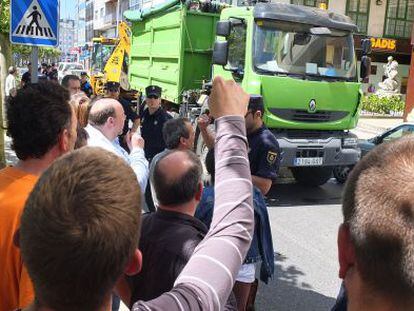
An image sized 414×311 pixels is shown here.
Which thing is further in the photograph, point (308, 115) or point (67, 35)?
point (67, 35)

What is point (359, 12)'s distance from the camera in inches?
1188

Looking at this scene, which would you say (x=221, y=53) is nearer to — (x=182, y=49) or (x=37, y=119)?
(x=182, y=49)

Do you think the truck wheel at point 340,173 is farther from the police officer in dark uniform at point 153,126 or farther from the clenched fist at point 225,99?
the clenched fist at point 225,99

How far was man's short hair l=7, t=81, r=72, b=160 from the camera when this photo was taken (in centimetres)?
218

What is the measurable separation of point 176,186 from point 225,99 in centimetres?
104

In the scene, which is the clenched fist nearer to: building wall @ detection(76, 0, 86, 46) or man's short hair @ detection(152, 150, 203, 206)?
man's short hair @ detection(152, 150, 203, 206)

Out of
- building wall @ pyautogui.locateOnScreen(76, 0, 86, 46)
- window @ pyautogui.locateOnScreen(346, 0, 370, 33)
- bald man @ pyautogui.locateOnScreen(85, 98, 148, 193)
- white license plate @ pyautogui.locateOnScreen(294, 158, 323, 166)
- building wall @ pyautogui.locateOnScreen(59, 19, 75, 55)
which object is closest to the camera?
bald man @ pyautogui.locateOnScreen(85, 98, 148, 193)

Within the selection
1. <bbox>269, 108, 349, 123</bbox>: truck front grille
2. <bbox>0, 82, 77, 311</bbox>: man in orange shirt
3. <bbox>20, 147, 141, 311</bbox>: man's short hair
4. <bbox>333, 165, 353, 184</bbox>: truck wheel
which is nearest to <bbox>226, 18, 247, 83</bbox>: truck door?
<bbox>269, 108, 349, 123</bbox>: truck front grille

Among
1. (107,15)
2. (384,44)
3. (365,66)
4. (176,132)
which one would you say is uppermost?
(107,15)

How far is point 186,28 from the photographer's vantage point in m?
10.1

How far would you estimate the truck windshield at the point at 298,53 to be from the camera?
26.6 feet

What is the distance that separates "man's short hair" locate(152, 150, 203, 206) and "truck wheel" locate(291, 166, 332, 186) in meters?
6.97

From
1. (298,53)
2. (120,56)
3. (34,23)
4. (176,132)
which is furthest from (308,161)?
(120,56)

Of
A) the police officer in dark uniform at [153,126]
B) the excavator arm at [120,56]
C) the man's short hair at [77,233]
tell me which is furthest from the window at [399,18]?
the man's short hair at [77,233]
